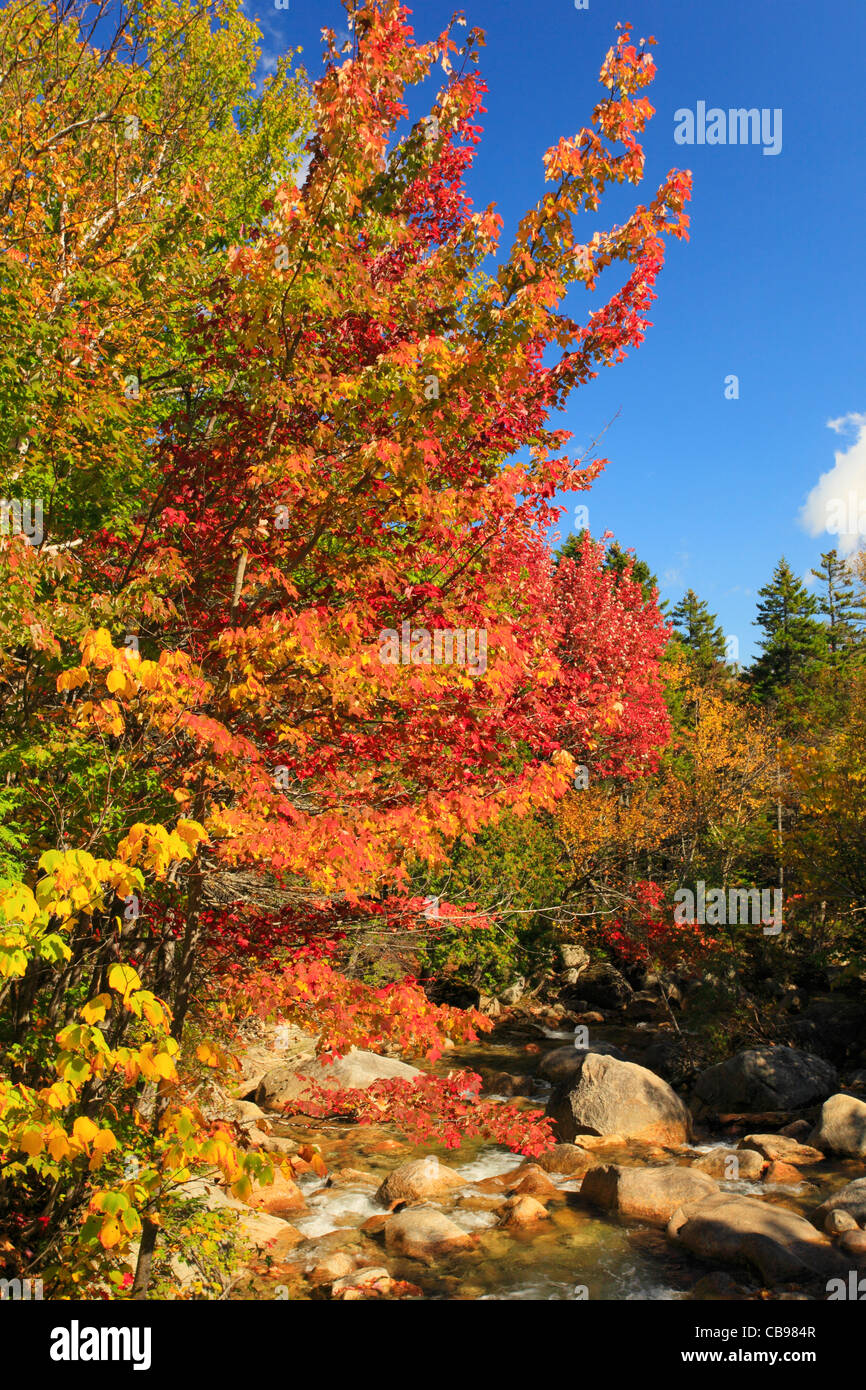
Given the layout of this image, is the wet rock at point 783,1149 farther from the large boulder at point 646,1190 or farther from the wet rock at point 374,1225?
the wet rock at point 374,1225

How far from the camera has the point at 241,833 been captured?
157 inches

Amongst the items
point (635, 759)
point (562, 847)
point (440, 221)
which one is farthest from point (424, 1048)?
point (635, 759)

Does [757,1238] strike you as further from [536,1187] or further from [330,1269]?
[330,1269]

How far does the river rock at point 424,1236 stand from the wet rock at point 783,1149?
15.5ft

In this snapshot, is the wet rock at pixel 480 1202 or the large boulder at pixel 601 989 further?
the large boulder at pixel 601 989

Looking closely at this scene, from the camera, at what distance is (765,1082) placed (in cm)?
1288

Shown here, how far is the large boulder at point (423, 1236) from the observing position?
833 centimetres

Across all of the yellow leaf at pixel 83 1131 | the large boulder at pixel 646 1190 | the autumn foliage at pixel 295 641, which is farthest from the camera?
the large boulder at pixel 646 1190

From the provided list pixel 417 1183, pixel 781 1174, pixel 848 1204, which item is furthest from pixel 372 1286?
pixel 781 1174

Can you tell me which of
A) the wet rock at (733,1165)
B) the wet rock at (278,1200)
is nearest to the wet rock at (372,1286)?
the wet rock at (278,1200)

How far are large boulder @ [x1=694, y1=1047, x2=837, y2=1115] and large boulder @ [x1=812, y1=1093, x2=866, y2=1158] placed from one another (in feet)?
4.87
